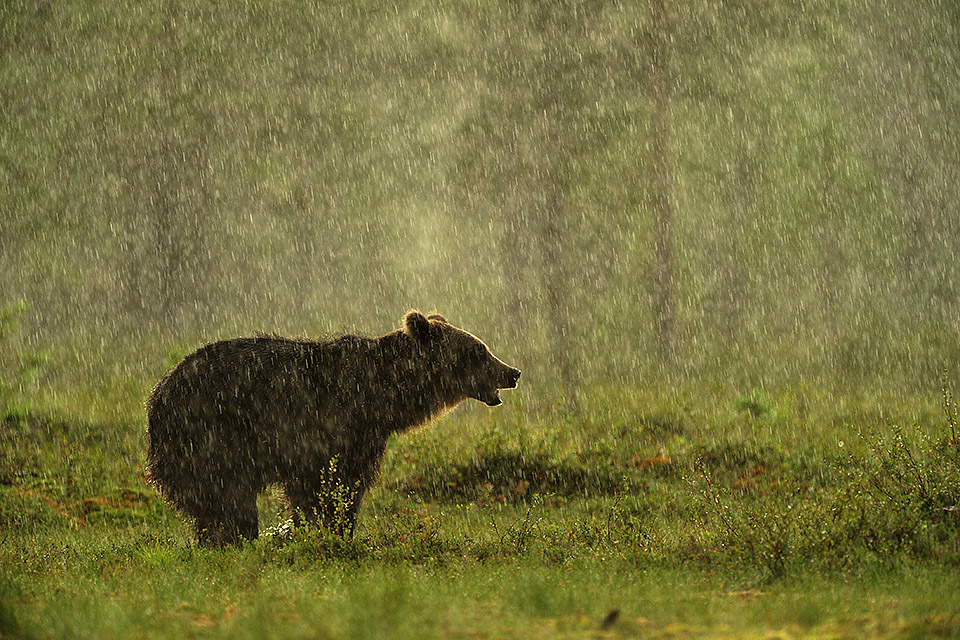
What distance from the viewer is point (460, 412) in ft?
60.3

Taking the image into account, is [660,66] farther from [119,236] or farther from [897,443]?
[119,236]

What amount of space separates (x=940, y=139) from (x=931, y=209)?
1924 mm

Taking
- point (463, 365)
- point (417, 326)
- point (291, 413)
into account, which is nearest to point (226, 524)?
point (291, 413)

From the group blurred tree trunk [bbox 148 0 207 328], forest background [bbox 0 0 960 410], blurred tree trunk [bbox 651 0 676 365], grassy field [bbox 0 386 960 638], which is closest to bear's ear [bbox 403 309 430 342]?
grassy field [bbox 0 386 960 638]

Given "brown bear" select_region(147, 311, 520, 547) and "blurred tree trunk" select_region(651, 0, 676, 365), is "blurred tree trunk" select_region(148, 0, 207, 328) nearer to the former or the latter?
"blurred tree trunk" select_region(651, 0, 676, 365)

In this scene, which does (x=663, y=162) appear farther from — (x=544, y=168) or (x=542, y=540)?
(x=542, y=540)

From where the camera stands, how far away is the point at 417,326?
979cm

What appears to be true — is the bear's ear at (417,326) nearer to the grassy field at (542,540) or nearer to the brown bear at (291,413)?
the brown bear at (291,413)

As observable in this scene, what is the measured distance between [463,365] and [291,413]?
2026mm

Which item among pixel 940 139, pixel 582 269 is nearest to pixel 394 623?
pixel 582 269

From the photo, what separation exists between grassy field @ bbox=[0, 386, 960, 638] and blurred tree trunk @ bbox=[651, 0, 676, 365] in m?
5.77

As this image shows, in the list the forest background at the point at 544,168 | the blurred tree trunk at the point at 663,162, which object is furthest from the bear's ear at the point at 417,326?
Answer: the blurred tree trunk at the point at 663,162

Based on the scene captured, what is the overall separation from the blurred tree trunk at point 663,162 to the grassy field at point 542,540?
577 centimetres

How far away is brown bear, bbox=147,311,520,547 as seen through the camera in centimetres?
862
